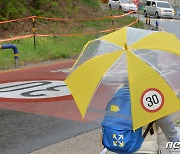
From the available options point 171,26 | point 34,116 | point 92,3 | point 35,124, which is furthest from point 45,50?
point 171,26

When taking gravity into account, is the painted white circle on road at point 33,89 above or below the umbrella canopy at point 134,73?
below

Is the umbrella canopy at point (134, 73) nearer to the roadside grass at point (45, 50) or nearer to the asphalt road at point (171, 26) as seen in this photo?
the roadside grass at point (45, 50)

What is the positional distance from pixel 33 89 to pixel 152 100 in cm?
728

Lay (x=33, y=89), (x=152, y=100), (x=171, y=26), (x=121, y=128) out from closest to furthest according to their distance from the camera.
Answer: (x=152, y=100) < (x=121, y=128) < (x=33, y=89) < (x=171, y=26)

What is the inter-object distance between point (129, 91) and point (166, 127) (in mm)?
456

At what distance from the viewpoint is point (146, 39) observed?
3289mm

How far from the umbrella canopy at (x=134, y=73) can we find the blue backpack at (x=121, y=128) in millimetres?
79

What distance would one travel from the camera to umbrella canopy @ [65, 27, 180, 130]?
10.3 ft

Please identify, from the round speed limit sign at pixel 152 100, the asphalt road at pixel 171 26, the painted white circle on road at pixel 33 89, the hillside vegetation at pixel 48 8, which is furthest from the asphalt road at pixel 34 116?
the asphalt road at pixel 171 26

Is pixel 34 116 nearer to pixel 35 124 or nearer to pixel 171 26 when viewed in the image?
pixel 35 124

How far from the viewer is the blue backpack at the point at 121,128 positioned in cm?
323

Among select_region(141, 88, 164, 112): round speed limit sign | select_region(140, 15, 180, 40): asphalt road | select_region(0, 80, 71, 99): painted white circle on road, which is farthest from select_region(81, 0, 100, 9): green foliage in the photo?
select_region(141, 88, 164, 112): round speed limit sign

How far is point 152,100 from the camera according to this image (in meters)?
3.11

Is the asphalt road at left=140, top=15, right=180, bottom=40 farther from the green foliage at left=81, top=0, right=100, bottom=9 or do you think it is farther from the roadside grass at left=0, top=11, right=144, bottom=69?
the roadside grass at left=0, top=11, right=144, bottom=69
